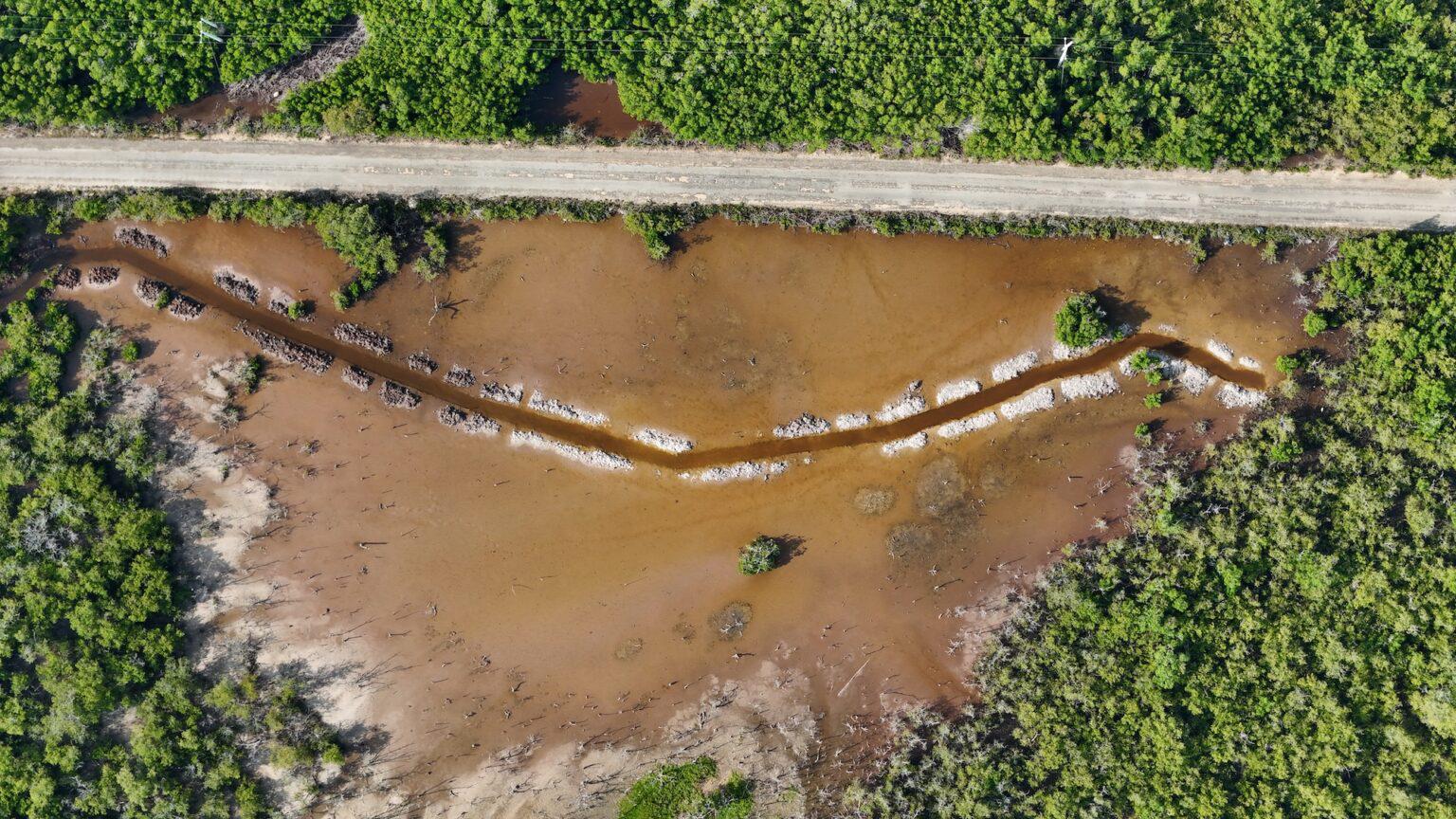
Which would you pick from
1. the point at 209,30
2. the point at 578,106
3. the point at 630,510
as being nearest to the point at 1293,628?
the point at 630,510

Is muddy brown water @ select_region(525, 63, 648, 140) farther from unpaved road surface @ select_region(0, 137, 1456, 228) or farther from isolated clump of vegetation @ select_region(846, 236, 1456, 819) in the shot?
isolated clump of vegetation @ select_region(846, 236, 1456, 819)

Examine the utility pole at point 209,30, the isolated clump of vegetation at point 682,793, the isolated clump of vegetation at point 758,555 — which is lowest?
the isolated clump of vegetation at point 682,793

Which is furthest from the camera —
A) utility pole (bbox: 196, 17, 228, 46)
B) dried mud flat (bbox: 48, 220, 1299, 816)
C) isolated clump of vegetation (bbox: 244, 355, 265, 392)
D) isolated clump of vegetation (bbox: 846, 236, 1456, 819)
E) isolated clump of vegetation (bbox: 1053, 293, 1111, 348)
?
dried mud flat (bbox: 48, 220, 1299, 816)

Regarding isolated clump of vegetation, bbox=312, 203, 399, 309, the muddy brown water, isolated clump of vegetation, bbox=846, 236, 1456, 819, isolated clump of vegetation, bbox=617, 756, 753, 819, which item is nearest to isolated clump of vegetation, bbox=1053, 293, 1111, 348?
isolated clump of vegetation, bbox=846, 236, 1456, 819

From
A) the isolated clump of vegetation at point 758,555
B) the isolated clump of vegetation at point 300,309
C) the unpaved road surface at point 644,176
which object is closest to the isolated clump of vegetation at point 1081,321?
the unpaved road surface at point 644,176

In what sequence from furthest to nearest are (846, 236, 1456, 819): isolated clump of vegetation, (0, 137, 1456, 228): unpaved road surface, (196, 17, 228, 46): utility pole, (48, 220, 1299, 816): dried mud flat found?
(48, 220, 1299, 816): dried mud flat
(0, 137, 1456, 228): unpaved road surface
(196, 17, 228, 46): utility pole
(846, 236, 1456, 819): isolated clump of vegetation

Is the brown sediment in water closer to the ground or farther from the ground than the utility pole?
closer to the ground

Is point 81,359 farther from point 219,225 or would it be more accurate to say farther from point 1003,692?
point 1003,692

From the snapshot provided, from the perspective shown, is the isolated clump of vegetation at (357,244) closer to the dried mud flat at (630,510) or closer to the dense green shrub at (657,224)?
the dried mud flat at (630,510)
